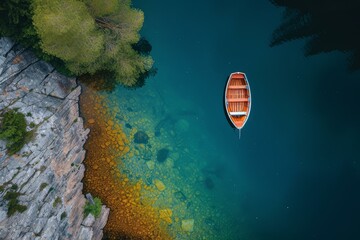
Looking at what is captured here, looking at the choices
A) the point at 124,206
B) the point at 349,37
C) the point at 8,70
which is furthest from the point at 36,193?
the point at 349,37

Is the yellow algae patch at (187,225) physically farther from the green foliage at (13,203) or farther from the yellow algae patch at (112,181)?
the green foliage at (13,203)

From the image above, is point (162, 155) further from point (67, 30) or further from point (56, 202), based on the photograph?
point (67, 30)

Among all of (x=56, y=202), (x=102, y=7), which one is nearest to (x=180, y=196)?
(x=56, y=202)

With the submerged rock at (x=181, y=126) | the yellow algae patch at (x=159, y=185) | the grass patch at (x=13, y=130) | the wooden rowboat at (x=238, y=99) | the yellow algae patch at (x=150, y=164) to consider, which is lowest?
the yellow algae patch at (x=159, y=185)

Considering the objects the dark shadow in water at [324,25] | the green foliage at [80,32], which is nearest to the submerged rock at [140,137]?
the green foliage at [80,32]

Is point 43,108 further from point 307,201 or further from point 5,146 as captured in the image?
A: point 307,201

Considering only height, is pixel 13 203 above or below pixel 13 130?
below

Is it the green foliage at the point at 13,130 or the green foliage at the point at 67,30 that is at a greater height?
the green foliage at the point at 67,30

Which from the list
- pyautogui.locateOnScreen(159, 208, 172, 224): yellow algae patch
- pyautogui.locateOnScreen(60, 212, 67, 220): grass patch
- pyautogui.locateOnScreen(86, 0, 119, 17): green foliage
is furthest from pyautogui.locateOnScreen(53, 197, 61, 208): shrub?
pyautogui.locateOnScreen(86, 0, 119, 17): green foliage
